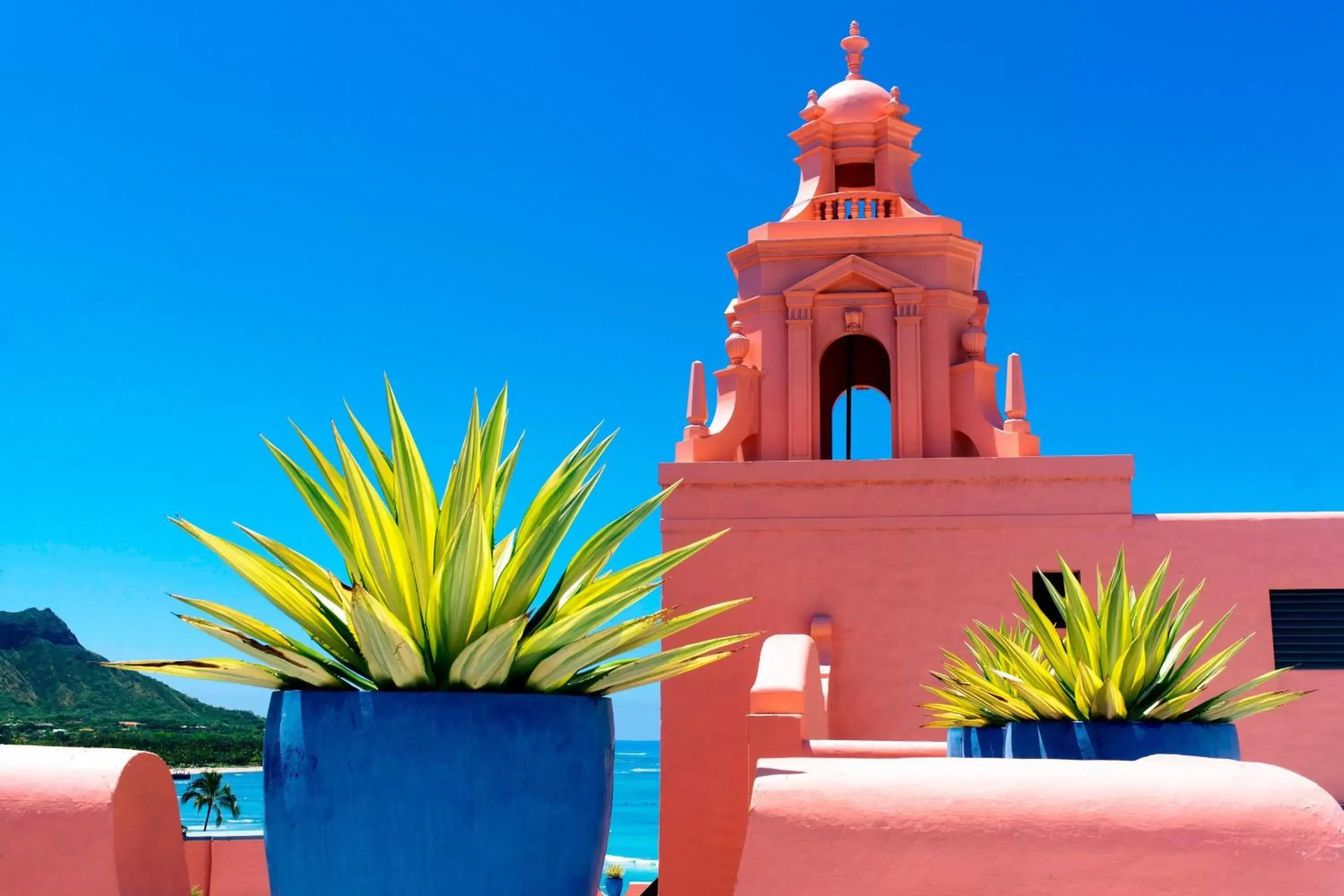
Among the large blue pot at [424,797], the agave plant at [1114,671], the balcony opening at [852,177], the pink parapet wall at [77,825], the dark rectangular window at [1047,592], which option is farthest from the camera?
the balcony opening at [852,177]

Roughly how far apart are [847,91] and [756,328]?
3.60 m

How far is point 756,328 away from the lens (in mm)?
15703

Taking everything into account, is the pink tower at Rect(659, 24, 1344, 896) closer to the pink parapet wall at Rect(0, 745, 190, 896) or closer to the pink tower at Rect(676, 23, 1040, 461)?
the pink tower at Rect(676, 23, 1040, 461)

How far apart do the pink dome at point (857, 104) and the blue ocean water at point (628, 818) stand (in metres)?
46.9

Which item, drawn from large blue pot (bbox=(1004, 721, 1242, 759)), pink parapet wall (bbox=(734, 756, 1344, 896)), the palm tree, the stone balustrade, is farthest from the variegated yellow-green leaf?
the palm tree

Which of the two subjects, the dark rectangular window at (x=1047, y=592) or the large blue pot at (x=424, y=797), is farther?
the dark rectangular window at (x=1047, y=592)

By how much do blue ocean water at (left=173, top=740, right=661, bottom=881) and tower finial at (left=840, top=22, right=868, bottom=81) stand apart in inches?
1842

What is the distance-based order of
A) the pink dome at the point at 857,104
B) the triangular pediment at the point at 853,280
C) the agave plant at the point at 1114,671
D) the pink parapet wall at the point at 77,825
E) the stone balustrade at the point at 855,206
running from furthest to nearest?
the pink dome at the point at 857,104, the stone balustrade at the point at 855,206, the triangular pediment at the point at 853,280, the agave plant at the point at 1114,671, the pink parapet wall at the point at 77,825

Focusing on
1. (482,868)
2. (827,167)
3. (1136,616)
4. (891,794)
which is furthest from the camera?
(827,167)

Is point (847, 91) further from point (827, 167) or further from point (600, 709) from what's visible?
point (600, 709)

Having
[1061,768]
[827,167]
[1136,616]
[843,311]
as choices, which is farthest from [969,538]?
[1061,768]

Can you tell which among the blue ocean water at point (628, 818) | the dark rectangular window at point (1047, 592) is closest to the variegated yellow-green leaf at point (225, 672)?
the dark rectangular window at point (1047, 592)

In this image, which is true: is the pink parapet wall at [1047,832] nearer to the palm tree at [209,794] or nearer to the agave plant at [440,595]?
the agave plant at [440,595]

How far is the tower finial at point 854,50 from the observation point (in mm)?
17062
